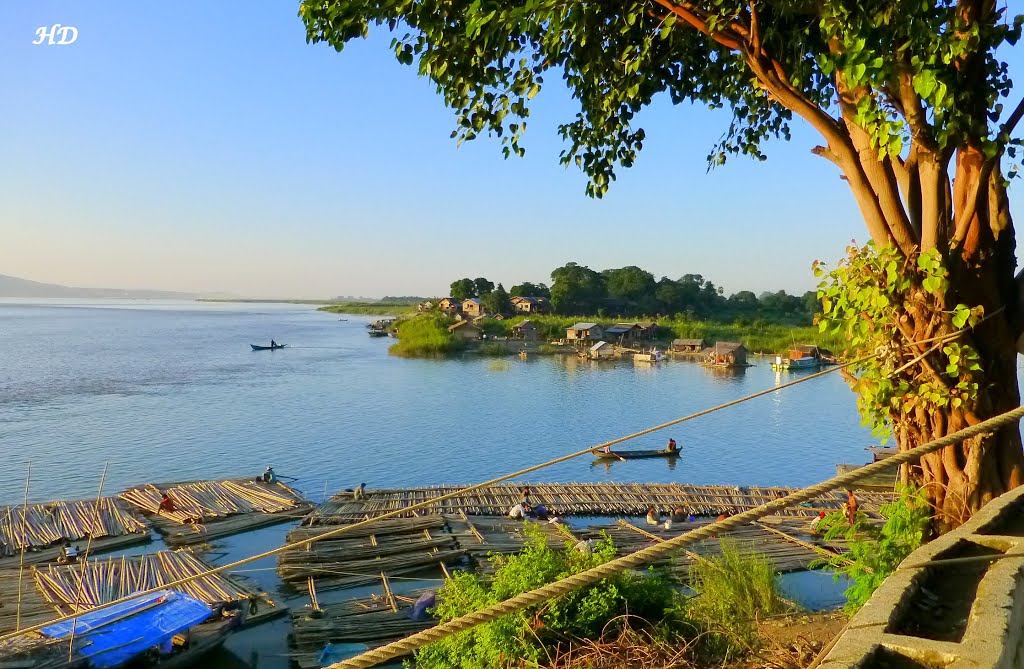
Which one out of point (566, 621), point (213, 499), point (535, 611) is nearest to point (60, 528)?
point (213, 499)

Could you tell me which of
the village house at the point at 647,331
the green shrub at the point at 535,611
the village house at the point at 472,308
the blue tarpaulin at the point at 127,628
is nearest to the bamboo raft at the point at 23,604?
the blue tarpaulin at the point at 127,628

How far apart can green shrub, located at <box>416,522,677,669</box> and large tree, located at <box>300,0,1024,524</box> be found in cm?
273

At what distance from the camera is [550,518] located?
16.3 metres

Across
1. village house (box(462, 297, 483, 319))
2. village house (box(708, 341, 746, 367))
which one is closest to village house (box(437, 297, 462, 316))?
village house (box(462, 297, 483, 319))

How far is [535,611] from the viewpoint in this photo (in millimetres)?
5746

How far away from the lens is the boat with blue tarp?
8.72 meters

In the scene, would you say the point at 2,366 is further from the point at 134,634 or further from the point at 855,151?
the point at 855,151

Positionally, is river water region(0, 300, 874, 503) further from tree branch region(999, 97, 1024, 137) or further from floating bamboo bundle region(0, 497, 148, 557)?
tree branch region(999, 97, 1024, 137)

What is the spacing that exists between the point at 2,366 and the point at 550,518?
49.7 m

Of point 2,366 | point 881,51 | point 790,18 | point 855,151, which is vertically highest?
point 790,18

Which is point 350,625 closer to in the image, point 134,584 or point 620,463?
point 134,584

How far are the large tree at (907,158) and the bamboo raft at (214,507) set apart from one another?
13747 mm

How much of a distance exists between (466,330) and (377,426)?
38391mm

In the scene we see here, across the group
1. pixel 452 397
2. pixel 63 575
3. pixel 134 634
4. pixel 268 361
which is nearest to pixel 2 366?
pixel 268 361
